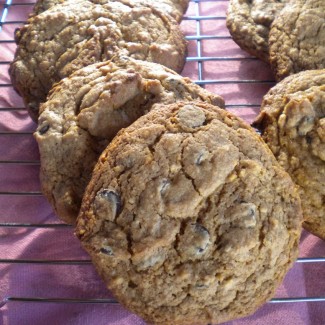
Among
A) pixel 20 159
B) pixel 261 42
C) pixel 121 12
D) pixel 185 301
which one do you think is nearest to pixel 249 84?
pixel 261 42

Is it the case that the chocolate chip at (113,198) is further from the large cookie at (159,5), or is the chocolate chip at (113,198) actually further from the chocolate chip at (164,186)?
the large cookie at (159,5)

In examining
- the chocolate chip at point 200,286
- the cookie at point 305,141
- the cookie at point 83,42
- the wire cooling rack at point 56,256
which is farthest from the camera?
the cookie at point 83,42

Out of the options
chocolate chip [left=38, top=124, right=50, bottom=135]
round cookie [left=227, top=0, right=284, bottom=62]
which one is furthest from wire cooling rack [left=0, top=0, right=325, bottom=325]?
chocolate chip [left=38, top=124, right=50, bottom=135]

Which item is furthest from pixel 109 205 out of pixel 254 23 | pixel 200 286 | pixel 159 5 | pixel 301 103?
pixel 254 23

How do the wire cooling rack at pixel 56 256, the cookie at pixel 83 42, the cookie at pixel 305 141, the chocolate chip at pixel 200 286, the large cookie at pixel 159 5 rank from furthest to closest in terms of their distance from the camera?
the large cookie at pixel 159 5, the cookie at pixel 83 42, the wire cooling rack at pixel 56 256, the cookie at pixel 305 141, the chocolate chip at pixel 200 286

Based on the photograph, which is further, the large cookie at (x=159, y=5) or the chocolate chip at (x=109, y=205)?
the large cookie at (x=159, y=5)

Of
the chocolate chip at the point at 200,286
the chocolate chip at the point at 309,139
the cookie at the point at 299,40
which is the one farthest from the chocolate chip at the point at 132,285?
A: the cookie at the point at 299,40

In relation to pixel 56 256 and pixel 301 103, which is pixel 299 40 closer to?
pixel 301 103
